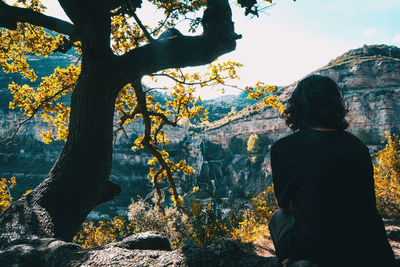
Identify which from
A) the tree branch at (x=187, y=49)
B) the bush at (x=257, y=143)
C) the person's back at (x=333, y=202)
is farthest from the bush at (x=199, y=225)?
the bush at (x=257, y=143)

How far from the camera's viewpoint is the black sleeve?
46.5 inches

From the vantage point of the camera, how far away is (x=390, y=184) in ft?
41.7

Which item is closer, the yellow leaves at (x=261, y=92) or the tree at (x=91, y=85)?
the tree at (x=91, y=85)

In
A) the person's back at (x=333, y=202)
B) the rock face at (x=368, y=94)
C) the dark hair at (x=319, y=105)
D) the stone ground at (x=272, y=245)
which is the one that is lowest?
the stone ground at (x=272, y=245)

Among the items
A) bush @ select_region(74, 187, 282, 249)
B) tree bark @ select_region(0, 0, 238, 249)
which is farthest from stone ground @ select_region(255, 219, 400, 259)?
tree bark @ select_region(0, 0, 238, 249)

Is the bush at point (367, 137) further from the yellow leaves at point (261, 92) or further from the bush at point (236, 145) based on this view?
the yellow leaves at point (261, 92)

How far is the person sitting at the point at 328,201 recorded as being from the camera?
0.94 meters

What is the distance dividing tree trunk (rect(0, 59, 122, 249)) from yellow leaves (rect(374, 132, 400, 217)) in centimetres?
1489

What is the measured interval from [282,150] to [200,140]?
88.9 metres

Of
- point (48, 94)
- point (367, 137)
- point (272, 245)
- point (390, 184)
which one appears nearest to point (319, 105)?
point (48, 94)

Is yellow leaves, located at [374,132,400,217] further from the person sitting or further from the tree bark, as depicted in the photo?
the person sitting

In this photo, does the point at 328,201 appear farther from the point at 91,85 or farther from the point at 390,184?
the point at 390,184

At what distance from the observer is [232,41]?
9.02ft

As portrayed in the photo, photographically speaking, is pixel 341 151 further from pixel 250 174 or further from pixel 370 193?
pixel 250 174
